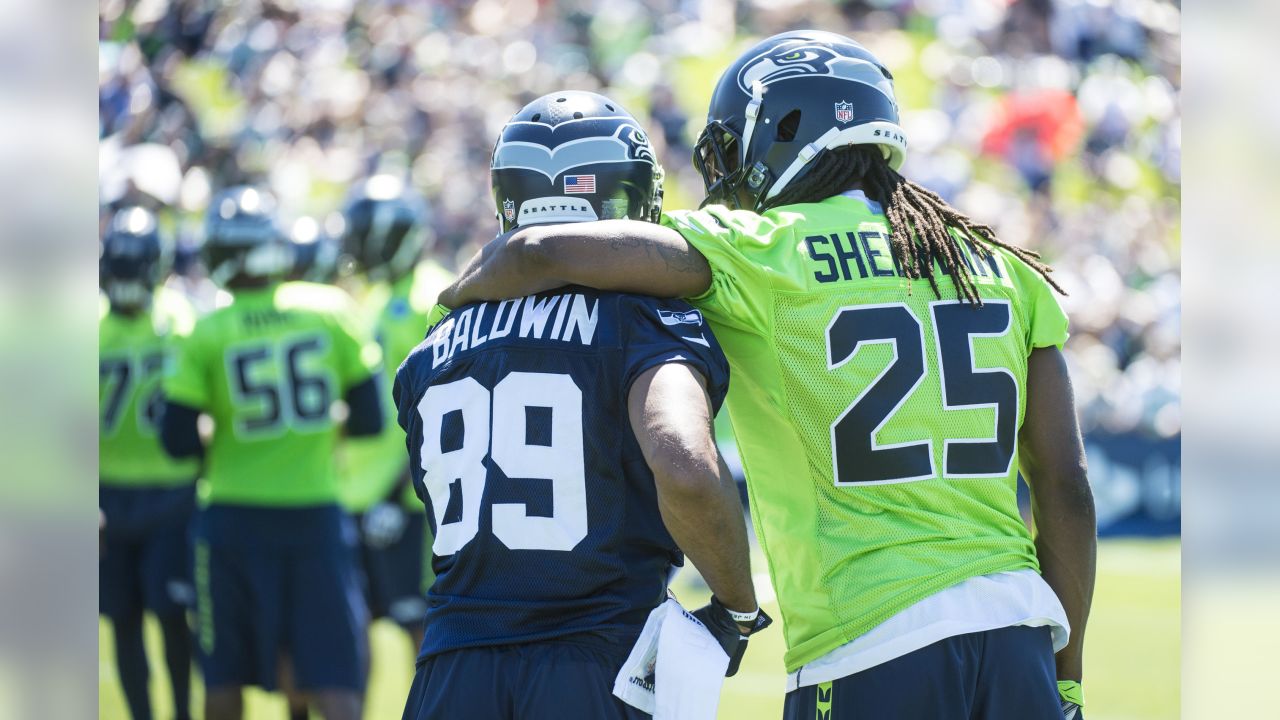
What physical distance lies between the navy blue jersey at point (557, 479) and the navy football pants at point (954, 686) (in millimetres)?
423

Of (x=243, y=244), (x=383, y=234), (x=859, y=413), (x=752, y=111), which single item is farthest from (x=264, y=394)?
(x=859, y=413)

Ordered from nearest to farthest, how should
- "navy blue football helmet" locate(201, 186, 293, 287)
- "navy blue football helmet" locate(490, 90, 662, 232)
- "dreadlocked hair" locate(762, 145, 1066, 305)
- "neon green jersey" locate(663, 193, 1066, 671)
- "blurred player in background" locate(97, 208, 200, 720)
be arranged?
"neon green jersey" locate(663, 193, 1066, 671)
"dreadlocked hair" locate(762, 145, 1066, 305)
"navy blue football helmet" locate(490, 90, 662, 232)
"navy blue football helmet" locate(201, 186, 293, 287)
"blurred player in background" locate(97, 208, 200, 720)

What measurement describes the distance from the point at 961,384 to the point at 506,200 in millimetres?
1097

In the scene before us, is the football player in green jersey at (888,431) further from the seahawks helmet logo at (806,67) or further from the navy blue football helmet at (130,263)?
the navy blue football helmet at (130,263)

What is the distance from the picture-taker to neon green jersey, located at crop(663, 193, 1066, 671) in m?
2.87

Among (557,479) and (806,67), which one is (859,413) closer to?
(557,479)

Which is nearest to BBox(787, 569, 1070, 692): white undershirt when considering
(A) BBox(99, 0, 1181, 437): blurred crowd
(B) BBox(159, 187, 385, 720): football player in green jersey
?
(B) BBox(159, 187, 385, 720): football player in green jersey

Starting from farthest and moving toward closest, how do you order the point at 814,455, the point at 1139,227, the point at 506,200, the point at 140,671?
the point at 1139,227, the point at 140,671, the point at 506,200, the point at 814,455

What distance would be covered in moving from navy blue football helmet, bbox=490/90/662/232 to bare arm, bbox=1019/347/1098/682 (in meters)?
0.98

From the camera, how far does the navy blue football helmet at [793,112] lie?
317 cm

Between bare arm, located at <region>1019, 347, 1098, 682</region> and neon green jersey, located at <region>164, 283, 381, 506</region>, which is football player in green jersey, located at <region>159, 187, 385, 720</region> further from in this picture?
bare arm, located at <region>1019, 347, 1098, 682</region>
